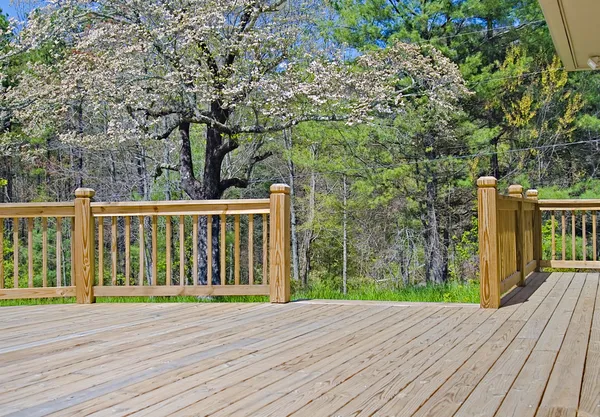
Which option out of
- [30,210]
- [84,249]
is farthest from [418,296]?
[30,210]

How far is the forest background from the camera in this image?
10.8 meters

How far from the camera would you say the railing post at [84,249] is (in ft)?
17.4

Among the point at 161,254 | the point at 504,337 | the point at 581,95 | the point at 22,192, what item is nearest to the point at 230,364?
the point at 504,337

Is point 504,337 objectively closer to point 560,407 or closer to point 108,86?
point 560,407

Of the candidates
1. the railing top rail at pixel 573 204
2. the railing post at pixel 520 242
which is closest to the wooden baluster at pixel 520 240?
the railing post at pixel 520 242

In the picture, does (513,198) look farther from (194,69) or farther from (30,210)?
(194,69)

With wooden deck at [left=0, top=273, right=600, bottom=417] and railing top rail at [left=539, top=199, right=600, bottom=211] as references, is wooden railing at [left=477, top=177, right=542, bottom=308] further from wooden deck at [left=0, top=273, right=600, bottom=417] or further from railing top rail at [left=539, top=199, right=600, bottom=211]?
railing top rail at [left=539, top=199, right=600, bottom=211]

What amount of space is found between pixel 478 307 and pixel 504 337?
126 centimetres

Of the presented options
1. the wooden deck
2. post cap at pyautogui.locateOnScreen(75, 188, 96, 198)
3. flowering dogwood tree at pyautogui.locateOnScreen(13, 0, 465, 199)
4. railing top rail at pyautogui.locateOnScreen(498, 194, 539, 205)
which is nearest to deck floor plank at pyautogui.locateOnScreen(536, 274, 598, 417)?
the wooden deck

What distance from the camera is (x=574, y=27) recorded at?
4883 mm

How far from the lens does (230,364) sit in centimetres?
289

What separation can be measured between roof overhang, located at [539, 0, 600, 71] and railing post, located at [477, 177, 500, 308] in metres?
1.33

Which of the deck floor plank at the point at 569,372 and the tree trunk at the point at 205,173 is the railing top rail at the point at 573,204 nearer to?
the deck floor plank at the point at 569,372

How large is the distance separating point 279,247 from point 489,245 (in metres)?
1.71
